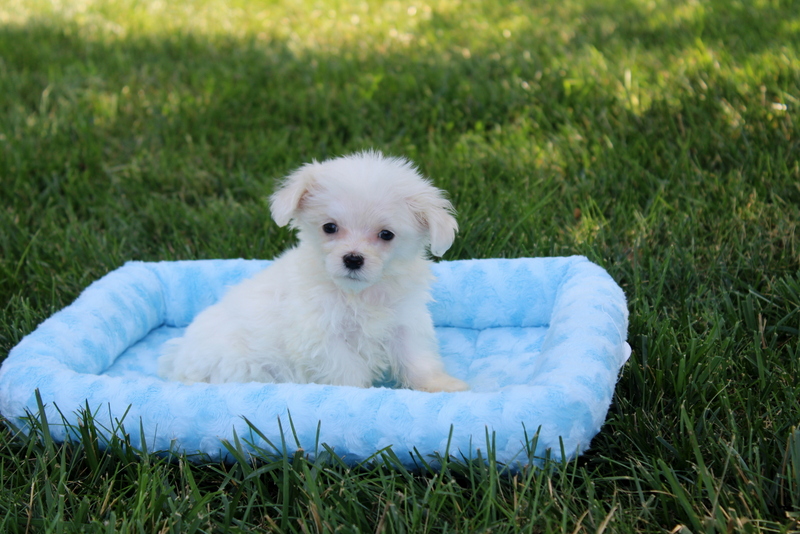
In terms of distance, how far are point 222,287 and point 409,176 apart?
119 cm

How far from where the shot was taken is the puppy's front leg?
8.98 feet

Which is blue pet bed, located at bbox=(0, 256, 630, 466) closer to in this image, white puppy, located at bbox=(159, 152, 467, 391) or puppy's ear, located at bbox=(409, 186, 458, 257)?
white puppy, located at bbox=(159, 152, 467, 391)

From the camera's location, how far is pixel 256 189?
4.35m

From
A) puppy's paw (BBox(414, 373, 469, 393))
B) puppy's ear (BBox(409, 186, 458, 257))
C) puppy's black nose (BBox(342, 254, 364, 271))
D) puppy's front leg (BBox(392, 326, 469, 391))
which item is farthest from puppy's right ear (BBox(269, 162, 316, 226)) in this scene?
puppy's paw (BBox(414, 373, 469, 393))

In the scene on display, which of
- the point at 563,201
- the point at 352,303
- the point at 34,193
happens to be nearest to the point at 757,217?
the point at 563,201

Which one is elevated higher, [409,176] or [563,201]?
[409,176]

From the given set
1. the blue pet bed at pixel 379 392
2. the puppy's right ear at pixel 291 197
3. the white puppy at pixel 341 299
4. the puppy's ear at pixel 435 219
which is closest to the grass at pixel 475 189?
the blue pet bed at pixel 379 392

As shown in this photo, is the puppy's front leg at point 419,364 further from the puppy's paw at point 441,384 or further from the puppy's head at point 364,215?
the puppy's head at point 364,215

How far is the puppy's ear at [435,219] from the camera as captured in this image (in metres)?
2.59

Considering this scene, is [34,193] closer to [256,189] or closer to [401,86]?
[256,189]

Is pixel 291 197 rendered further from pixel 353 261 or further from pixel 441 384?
pixel 441 384

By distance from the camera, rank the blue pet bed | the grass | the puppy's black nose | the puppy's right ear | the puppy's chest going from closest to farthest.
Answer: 1. the grass
2. the blue pet bed
3. the puppy's black nose
4. the puppy's right ear
5. the puppy's chest

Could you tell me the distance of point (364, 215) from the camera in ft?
8.48

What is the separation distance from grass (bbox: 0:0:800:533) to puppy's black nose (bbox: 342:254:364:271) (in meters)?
0.68
